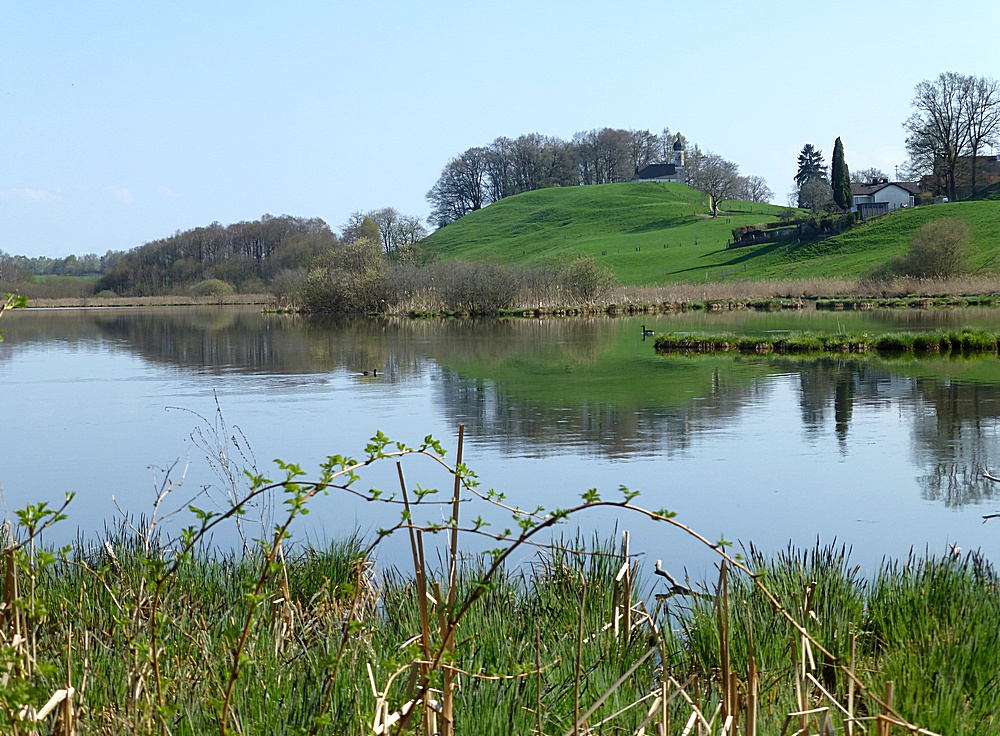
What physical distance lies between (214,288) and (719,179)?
60782mm

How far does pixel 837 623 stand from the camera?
562 centimetres

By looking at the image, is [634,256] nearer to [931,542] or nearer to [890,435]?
[890,435]

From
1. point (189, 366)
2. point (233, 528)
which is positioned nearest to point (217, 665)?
point (233, 528)

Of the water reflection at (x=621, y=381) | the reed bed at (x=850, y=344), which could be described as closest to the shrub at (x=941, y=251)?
the water reflection at (x=621, y=381)

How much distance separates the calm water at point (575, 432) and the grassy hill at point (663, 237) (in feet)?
147

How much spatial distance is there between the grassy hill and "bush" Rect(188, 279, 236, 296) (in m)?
20.8

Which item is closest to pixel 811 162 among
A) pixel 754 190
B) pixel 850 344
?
pixel 754 190

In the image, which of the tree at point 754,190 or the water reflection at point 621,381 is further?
the tree at point 754,190

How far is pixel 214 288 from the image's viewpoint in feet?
344

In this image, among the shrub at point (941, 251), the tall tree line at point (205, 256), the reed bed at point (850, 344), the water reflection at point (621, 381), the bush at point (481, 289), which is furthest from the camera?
the tall tree line at point (205, 256)

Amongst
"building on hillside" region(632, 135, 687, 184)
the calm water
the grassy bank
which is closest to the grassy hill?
"building on hillside" region(632, 135, 687, 184)

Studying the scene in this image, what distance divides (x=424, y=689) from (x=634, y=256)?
94468 mm

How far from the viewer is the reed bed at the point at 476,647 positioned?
3186 millimetres

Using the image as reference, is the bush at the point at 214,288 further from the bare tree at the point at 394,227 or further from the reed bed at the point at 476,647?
the reed bed at the point at 476,647
